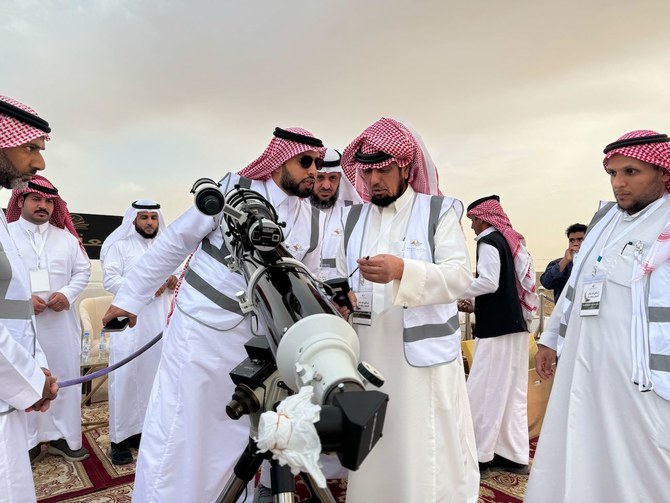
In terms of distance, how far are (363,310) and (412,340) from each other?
264 millimetres

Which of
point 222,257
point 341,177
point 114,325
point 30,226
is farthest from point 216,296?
point 30,226

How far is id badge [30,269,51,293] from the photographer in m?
3.68

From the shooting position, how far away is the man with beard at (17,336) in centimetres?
155

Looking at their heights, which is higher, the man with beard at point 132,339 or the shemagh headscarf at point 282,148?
the shemagh headscarf at point 282,148

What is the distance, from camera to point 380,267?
170cm

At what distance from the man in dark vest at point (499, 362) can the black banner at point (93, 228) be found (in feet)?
23.7

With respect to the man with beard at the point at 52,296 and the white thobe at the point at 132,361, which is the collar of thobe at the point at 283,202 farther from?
the man with beard at the point at 52,296

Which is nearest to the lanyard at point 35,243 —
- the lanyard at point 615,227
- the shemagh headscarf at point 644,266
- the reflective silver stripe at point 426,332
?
the reflective silver stripe at point 426,332

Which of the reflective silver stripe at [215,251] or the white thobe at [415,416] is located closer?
the white thobe at [415,416]

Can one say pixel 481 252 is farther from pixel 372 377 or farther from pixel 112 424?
pixel 112 424

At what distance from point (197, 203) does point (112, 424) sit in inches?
119

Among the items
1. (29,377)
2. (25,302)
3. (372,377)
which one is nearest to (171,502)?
(29,377)

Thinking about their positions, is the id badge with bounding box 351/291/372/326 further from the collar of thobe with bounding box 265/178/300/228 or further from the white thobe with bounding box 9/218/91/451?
the white thobe with bounding box 9/218/91/451

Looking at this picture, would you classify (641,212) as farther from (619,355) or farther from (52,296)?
(52,296)
